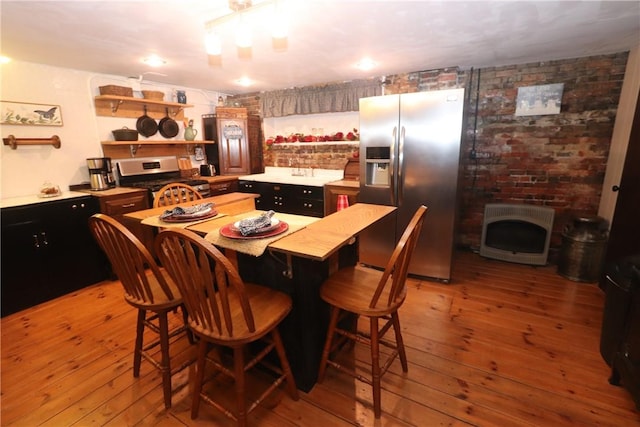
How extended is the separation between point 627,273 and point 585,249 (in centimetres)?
160

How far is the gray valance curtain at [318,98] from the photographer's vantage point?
385cm

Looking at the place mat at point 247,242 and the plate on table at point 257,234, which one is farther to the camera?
the plate on table at point 257,234

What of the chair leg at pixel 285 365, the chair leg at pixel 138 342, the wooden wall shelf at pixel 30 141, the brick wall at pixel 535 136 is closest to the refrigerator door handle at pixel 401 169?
the brick wall at pixel 535 136

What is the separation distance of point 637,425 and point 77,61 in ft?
15.9

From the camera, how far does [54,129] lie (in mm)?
3193

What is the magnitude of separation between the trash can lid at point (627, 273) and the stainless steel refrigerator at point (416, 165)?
1.26m

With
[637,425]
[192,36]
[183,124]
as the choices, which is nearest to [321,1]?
[192,36]

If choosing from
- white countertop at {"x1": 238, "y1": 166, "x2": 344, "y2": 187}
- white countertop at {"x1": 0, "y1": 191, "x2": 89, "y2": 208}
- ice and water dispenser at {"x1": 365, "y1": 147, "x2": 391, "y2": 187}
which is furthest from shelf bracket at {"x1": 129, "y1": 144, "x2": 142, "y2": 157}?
ice and water dispenser at {"x1": 365, "y1": 147, "x2": 391, "y2": 187}

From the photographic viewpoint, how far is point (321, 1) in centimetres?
178

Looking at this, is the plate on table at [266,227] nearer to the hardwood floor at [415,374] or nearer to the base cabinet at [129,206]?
the hardwood floor at [415,374]

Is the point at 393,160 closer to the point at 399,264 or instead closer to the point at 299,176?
the point at 399,264

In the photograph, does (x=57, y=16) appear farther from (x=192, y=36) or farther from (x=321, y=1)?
(x=321, y=1)

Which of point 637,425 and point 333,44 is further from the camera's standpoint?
point 333,44

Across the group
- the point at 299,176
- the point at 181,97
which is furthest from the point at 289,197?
the point at 181,97
